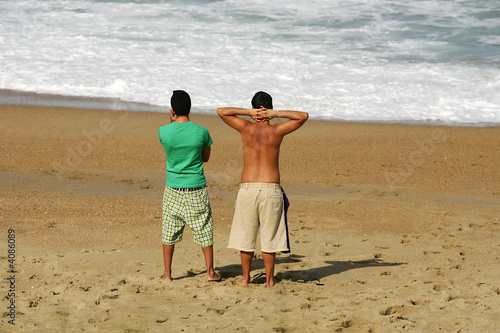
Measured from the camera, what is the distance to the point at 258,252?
231 inches

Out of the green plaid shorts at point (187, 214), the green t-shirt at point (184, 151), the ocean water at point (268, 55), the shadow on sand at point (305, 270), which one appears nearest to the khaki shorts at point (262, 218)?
the green plaid shorts at point (187, 214)

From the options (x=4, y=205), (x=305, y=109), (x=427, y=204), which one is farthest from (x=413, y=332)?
(x=305, y=109)

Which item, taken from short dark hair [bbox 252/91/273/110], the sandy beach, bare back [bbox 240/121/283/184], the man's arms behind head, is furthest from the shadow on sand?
short dark hair [bbox 252/91/273/110]

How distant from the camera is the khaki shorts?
449cm

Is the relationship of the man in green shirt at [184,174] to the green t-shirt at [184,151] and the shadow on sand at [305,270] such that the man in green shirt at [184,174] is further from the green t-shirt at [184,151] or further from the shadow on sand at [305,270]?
the shadow on sand at [305,270]

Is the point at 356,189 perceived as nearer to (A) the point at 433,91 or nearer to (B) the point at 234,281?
(B) the point at 234,281

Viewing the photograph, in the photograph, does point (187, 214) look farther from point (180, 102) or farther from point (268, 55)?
point (268, 55)

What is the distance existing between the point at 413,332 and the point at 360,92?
10.1 meters

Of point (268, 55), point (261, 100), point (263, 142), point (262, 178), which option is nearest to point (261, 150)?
point (263, 142)

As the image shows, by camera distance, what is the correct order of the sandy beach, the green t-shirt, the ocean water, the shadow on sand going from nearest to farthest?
the sandy beach → the green t-shirt → the shadow on sand → the ocean water

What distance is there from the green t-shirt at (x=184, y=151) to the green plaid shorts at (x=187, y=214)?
80 mm

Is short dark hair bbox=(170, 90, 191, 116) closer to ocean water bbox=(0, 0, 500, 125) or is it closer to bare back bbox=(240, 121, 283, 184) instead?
bare back bbox=(240, 121, 283, 184)

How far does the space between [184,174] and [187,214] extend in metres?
0.31

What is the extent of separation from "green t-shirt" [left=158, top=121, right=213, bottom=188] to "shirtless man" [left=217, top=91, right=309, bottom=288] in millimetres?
287
